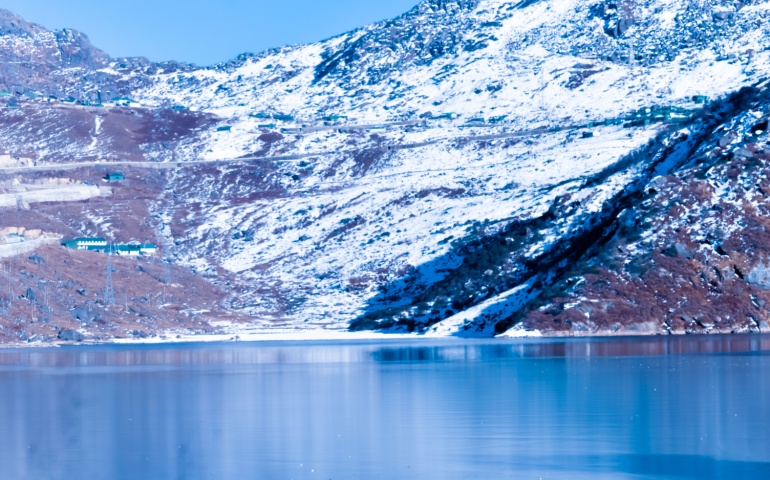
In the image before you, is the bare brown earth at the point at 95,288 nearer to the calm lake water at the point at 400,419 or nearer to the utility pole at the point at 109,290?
the utility pole at the point at 109,290

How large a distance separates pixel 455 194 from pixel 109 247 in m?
38.6

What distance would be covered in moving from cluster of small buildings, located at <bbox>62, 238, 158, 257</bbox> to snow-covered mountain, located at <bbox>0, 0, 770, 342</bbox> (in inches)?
143

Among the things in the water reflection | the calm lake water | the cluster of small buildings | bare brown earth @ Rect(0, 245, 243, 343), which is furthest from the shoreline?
the cluster of small buildings

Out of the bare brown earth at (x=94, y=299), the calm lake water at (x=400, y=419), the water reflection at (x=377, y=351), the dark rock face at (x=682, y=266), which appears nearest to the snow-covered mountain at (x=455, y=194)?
the dark rock face at (x=682, y=266)

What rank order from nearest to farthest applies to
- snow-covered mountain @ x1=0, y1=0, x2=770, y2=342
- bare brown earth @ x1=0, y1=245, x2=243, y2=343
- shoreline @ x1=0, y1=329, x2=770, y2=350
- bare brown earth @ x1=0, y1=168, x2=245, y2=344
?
1. shoreline @ x1=0, y1=329, x2=770, y2=350
2. bare brown earth @ x1=0, y1=245, x2=243, y2=343
3. bare brown earth @ x1=0, y1=168, x2=245, y2=344
4. snow-covered mountain @ x1=0, y1=0, x2=770, y2=342

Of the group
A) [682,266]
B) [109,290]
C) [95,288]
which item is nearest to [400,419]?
[682,266]

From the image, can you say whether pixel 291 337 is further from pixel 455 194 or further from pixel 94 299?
pixel 455 194

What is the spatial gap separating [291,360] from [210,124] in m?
130

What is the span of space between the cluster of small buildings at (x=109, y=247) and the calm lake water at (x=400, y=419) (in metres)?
66.7

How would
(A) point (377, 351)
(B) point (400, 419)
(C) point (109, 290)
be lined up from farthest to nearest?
(C) point (109, 290), (A) point (377, 351), (B) point (400, 419)

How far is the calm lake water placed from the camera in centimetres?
3105

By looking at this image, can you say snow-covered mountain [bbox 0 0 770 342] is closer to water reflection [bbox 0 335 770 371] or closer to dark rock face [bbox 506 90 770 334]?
dark rock face [bbox 506 90 770 334]

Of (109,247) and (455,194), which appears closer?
(109,247)

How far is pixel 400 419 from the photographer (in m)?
40.0
